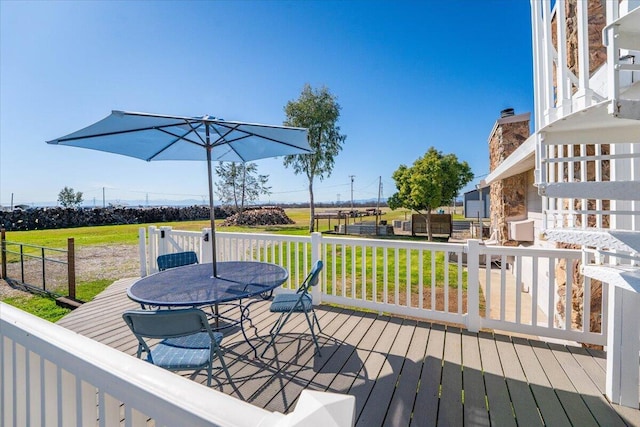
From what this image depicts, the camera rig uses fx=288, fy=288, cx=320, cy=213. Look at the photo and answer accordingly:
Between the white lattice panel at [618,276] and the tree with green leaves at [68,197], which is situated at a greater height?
the tree with green leaves at [68,197]

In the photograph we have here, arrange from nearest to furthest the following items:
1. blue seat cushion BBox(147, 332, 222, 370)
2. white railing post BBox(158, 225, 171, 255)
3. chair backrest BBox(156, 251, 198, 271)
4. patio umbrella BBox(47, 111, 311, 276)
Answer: blue seat cushion BBox(147, 332, 222, 370) < patio umbrella BBox(47, 111, 311, 276) < chair backrest BBox(156, 251, 198, 271) < white railing post BBox(158, 225, 171, 255)

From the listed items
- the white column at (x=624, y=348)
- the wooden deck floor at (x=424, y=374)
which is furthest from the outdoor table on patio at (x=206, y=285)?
the white column at (x=624, y=348)

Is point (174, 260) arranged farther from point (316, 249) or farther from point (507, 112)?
point (507, 112)

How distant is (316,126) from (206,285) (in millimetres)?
17647

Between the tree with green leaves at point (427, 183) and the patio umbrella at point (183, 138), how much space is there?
38.9 feet

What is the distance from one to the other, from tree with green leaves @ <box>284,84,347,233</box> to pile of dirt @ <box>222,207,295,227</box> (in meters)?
10.9

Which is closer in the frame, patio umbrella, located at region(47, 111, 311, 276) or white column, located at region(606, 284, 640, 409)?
white column, located at region(606, 284, 640, 409)

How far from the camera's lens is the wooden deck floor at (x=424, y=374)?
207 centimetres

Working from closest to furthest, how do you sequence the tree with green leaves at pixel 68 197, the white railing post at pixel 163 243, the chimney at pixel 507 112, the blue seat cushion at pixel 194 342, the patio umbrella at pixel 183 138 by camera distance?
the blue seat cushion at pixel 194 342
the patio umbrella at pixel 183 138
the white railing post at pixel 163 243
the chimney at pixel 507 112
the tree with green leaves at pixel 68 197

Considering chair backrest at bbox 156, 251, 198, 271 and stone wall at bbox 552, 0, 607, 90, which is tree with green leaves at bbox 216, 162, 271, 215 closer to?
chair backrest at bbox 156, 251, 198, 271

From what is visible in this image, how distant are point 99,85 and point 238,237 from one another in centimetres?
796

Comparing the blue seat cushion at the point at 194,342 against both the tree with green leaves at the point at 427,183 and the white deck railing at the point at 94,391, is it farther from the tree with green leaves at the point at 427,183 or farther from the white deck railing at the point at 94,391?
the tree with green leaves at the point at 427,183

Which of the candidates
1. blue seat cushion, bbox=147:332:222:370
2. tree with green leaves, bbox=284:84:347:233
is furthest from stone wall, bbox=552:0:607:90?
tree with green leaves, bbox=284:84:347:233

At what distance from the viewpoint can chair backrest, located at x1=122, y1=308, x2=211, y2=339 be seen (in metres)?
1.84
